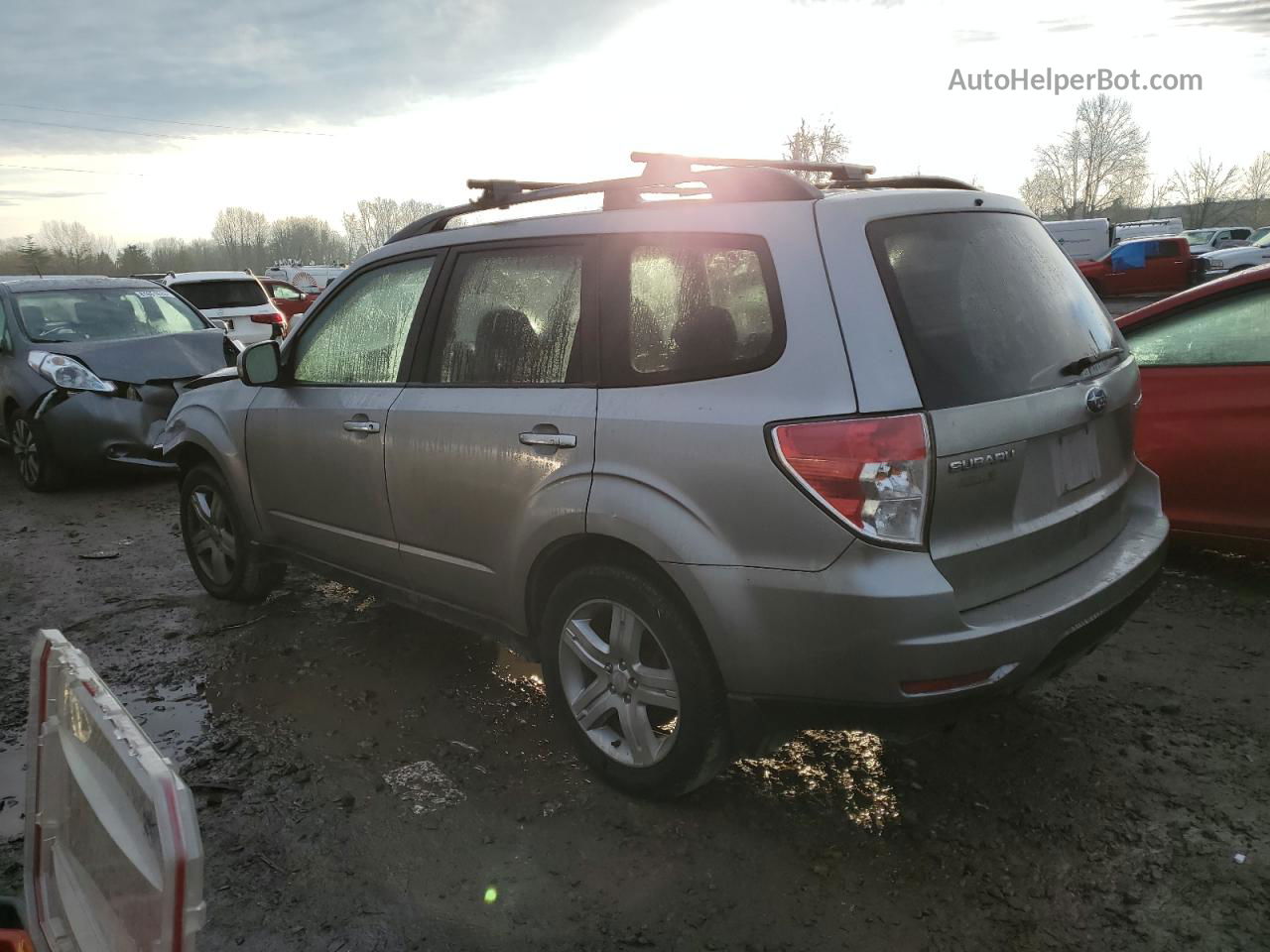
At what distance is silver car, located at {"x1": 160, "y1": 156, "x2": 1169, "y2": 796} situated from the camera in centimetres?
240

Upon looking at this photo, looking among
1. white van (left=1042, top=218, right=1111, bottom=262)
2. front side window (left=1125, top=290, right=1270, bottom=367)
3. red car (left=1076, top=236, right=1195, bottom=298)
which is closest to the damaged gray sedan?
front side window (left=1125, top=290, right=1270, bottom=367)

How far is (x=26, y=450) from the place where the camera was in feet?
26.6

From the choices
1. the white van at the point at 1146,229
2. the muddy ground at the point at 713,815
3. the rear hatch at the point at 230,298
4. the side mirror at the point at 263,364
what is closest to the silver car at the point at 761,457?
the muddy ground at the point at 713,815

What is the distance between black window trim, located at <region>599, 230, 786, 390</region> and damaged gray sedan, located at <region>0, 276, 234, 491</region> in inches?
238

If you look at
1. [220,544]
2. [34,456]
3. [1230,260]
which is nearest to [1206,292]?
[220,544]

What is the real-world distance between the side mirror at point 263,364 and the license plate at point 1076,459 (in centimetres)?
322

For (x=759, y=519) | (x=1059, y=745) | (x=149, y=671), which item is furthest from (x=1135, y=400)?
(x=149, y=671)

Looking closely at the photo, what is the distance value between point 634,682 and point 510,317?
134cm

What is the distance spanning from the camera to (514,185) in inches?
150

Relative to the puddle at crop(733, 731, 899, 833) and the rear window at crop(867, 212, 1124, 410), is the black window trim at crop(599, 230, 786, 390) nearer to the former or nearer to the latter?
the rear window at crop(867, 212, 1124, 410)

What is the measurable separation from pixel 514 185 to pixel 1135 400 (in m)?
2.41

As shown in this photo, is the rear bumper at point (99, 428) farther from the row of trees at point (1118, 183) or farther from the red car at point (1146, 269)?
the row of trees at point (1118, 183)

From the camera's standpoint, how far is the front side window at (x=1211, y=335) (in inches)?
171

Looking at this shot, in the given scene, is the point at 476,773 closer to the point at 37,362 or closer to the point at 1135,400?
the point at 1135,400
